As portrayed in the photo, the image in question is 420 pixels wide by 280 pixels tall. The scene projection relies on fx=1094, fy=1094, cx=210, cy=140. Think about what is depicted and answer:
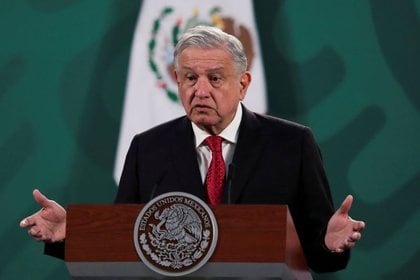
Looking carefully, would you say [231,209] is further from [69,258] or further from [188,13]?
[188,13]

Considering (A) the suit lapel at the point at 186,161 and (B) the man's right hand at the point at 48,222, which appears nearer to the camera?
(B) the man's right hand at the point at 48,222

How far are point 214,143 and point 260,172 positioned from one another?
18 cm

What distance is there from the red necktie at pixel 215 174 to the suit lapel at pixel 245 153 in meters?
0.04

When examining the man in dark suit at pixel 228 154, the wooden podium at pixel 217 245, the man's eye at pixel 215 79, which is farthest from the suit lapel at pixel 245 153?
the wooden podium at pixel 217 245

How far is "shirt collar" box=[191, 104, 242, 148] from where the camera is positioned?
3.15 m

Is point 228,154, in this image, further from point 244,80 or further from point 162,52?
point 162,52

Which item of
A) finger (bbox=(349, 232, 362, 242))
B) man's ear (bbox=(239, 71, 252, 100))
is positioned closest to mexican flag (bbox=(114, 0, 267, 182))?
man's ear (bbox=(239, 71, 252, 100))

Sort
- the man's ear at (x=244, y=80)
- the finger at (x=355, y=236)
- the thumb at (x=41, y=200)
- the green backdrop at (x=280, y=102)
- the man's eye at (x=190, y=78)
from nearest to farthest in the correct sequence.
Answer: the finger at (x=355, y=236) < the thumb at (x=41, y=200) < the man's eye at (x=190, y=78) < the man's ear at (x=244, y=80) < the green backdrop at (x=280, y=102)

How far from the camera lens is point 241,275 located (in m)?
2.43

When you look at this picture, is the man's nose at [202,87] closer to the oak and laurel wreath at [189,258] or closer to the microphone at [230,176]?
the microphone at [230,176]

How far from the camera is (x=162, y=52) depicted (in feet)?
14.8

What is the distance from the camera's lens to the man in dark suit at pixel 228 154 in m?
Answer: 3.00

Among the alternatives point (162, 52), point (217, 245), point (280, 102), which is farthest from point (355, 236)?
point (162, 52)

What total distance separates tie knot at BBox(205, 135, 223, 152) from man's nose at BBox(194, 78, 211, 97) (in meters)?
0.15
